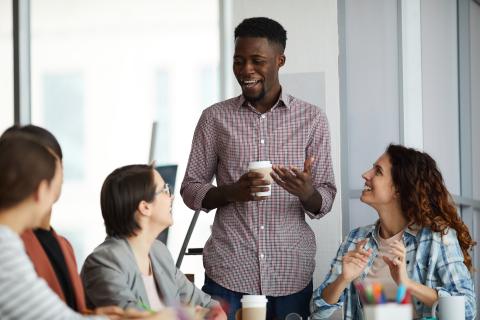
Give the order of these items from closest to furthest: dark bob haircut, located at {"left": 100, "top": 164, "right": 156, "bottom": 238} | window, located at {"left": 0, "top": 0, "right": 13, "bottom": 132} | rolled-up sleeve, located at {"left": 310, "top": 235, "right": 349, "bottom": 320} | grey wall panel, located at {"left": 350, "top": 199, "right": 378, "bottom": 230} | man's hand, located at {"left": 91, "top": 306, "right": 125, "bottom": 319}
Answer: man's hand, located at {"left": 91, "top": 306, "right": 125, "bottom": 319}, dark bob haircut, located at {"left": 100, "top": 164, "right": 156, "bottom": 238}, rolled-up sleeve, located at {"left": 310, "top": 235, "right": 349, "bottom": 320}, grey wall panel, located at {"left": 350, "top": 199, "right": 378, "bottom": 230}, window, located at {"left": 0, "top": 0, "right": 13, "bottom": 132}

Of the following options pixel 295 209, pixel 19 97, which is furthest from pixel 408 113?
pixel 19 97

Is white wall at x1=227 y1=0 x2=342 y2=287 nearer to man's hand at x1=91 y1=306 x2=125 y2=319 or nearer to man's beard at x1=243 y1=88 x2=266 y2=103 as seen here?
man's beard at x1=243 y1=88 x2=266 y2=103

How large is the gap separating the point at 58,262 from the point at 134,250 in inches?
17.9

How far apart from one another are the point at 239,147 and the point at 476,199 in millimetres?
2302

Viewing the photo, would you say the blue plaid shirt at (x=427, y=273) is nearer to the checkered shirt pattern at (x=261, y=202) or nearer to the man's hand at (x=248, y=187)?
the checkered shirt pattern at (x=261, y=202)

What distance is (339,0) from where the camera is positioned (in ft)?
14.9

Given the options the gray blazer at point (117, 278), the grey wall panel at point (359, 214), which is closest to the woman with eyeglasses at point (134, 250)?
the gray blazer at point (117, 278)

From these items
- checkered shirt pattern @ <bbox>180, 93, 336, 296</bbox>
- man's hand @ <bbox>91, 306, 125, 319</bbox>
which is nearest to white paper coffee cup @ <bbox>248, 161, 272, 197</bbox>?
checkered shirt pattern @ <bbox>180, 93, 336, 296</bbox>

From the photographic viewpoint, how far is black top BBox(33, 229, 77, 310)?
2607 millimetres

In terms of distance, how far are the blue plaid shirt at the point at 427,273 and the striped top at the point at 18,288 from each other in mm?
1614

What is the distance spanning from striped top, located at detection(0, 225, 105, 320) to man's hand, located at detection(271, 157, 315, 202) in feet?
4.79

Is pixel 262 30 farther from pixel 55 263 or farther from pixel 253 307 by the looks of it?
pixel 55 263

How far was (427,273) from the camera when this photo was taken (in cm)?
354

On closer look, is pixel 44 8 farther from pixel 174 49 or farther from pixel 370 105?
pixel 370 105
